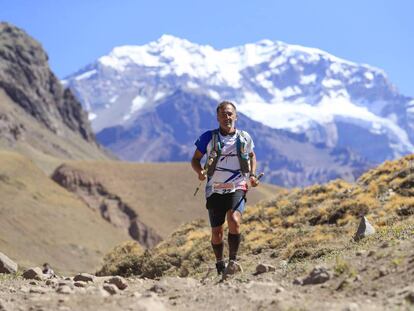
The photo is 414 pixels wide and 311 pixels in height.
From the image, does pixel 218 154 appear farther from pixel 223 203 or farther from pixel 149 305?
pixel 149 305

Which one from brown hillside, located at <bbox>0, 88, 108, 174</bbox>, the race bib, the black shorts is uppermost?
brown hillside, located at <bbox>0, 88, 108, 174</bbox>

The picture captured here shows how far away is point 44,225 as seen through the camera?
77.4 metres

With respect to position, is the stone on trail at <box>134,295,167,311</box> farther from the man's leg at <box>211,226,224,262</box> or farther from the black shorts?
the man's leg at <box>211,226,224,262</box>

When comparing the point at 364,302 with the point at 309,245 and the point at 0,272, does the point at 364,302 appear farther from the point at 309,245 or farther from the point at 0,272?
the point at 0,272

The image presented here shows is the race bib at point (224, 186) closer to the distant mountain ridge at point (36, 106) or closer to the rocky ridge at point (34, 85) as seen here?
the distant mountain ridge at point (36, 106)

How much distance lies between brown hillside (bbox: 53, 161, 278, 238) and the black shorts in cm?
9048

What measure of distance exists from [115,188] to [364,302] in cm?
10593

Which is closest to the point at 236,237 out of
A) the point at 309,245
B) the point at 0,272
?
the point at 309,245

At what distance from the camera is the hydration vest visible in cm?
1061

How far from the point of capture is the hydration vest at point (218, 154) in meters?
10.6

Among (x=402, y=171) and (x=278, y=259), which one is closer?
(x=278, y=259)

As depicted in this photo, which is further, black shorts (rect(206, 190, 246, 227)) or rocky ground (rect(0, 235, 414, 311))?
black shorts (rect(206, 190, 246, 227))

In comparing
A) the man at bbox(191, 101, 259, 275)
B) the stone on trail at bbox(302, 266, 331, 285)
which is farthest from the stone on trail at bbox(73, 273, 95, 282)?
the stone on trail at bbox(302, 266, 331, 285)

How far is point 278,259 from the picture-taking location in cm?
1520
